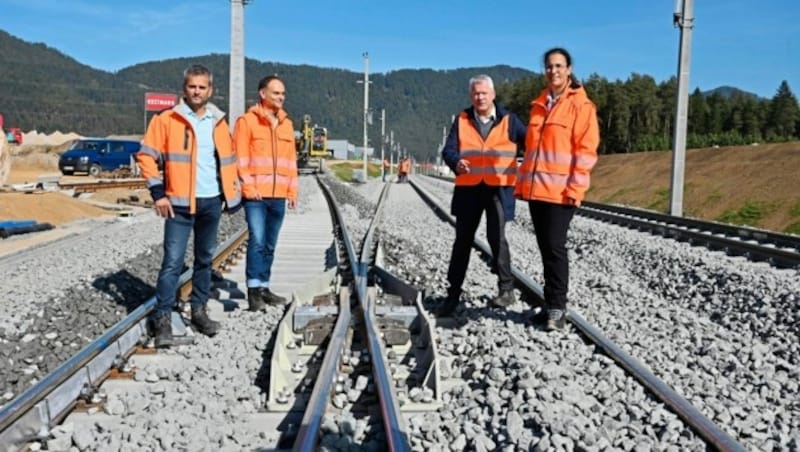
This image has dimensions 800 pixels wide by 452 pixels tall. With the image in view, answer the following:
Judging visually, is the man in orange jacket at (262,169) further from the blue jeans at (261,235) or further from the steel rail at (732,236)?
the steel rail at (732,236)

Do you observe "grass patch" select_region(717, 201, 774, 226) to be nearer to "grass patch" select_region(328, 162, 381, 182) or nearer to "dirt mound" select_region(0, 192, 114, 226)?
"dirt mound" select_region(0, 192, 114, 226)

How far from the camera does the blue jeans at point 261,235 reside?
6430 millimetres

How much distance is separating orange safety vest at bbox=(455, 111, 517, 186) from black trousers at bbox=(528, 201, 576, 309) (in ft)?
1.56

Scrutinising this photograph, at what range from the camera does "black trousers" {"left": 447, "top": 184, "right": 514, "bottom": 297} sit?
6.25 meters

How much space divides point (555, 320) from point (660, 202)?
25.6 m

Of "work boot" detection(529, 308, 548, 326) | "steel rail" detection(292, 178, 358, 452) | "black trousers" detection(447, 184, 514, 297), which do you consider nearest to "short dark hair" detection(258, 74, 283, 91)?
"black trousers" detection(447, 184, 514, 297)

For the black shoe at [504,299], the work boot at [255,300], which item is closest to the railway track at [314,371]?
the work boot at [255,300]

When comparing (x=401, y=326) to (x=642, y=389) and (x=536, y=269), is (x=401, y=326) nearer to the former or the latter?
(x=642, y=389)

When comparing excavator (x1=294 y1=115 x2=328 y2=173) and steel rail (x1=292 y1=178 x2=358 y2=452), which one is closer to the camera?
steel rail (x1=292 y1=178 x2=358 y2=452)

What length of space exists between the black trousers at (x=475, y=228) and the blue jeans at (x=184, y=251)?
1.99 meters

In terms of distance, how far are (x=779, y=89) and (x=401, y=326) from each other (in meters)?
86.3

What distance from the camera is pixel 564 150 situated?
18.1 ft

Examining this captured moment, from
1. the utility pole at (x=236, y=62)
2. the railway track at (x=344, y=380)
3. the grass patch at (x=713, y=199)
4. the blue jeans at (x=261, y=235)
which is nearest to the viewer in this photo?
the railway track at (x=344, y=380)

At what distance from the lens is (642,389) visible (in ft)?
13.3
